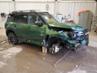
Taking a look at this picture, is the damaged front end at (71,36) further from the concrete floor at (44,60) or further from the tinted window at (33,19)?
the tinted window at (33,19)

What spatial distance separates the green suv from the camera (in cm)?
749

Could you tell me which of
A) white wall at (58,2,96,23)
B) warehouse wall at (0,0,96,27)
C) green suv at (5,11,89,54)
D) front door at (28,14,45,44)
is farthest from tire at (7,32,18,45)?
white wall at (58,2,96,23)

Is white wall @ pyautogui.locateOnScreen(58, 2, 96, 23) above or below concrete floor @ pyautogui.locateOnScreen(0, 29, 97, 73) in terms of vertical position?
above

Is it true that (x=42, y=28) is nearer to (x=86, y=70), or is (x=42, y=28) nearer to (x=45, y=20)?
(x=45, y=20)

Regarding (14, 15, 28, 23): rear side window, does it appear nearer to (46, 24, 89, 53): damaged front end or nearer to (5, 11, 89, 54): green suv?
(5, 11, 89, 54): green suv

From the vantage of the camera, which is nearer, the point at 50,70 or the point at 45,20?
the point at 50,70

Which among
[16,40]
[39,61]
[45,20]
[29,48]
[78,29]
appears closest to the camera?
[39,61]

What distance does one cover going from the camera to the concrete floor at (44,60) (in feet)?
20.7

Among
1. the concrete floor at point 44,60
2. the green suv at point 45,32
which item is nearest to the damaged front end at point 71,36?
the green suv at point 45,32

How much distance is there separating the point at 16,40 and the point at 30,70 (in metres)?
3.69

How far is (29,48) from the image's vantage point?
8.96 metres

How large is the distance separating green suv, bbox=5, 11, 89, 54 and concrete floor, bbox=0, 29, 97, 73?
46cm

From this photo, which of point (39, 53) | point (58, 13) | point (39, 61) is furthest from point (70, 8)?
point (39, 61)

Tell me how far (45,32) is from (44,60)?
1387mm
